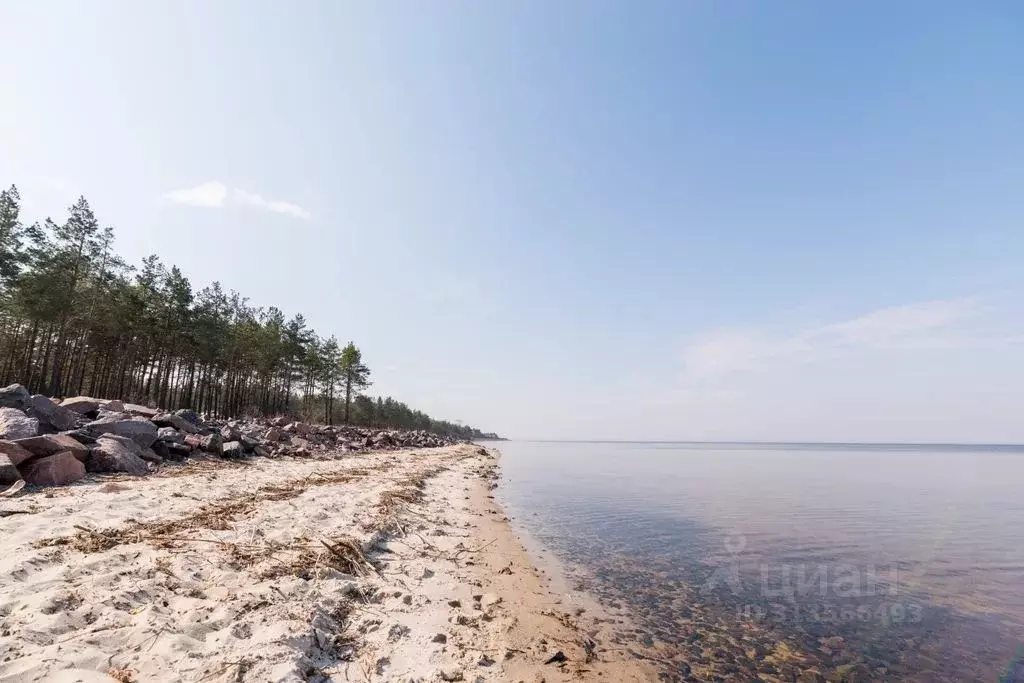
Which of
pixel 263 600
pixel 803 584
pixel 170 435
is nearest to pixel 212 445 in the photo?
pixel 170 435

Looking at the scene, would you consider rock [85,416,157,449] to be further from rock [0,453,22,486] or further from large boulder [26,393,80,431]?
rock [0,453,22,486]

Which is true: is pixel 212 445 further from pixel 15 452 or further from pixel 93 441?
pixel 15 452

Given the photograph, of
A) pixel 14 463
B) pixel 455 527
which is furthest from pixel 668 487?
pixel 14 463

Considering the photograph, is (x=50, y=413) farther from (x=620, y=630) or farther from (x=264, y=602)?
(x=620, y=630)

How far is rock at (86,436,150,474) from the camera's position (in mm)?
11766

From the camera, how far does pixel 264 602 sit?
5043mm

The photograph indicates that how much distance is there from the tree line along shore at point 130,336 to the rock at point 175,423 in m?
28.4

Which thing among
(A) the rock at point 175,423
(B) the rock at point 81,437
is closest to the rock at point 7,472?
(B) the rock at point 81,437

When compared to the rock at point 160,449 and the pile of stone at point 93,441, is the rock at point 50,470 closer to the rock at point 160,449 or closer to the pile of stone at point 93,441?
the pile of stone at point 93,441

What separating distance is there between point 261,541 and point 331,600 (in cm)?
239

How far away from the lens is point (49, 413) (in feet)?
44.8

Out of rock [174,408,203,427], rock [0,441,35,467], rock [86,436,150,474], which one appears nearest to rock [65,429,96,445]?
rock [86,436,150,474]

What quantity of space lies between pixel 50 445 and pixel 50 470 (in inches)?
41.4

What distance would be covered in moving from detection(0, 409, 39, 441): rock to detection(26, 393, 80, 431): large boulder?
6.93 feet
